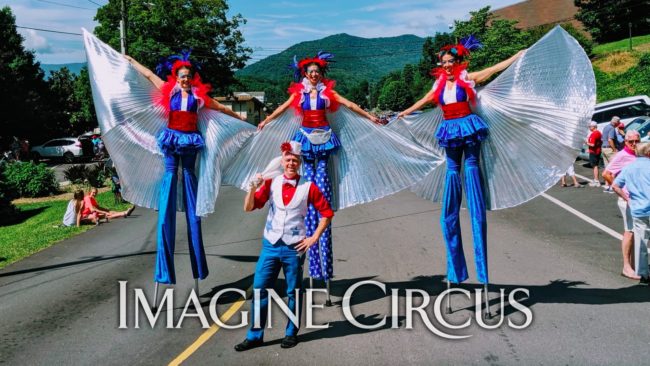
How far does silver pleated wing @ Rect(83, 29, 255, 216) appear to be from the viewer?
22.4 ft

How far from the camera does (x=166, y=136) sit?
6.63 m

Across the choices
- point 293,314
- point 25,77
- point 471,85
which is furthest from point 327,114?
point 25,77

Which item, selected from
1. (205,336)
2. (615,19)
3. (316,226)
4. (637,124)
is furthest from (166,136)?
(615,19)

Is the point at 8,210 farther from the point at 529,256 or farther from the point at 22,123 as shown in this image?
the point at 22,123

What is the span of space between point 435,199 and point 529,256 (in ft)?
8.00

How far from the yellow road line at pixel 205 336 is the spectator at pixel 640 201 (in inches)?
185

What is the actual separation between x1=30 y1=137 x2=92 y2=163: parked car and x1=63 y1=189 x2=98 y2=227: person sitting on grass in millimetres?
25304

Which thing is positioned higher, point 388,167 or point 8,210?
point 388,167

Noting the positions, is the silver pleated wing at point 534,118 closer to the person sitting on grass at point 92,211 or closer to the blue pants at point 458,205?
the blue pants at point 458,205

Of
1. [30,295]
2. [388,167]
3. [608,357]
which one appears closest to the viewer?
[608,357]

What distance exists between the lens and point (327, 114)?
6891 mm

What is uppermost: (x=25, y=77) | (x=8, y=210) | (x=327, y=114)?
(x=25, y=77)

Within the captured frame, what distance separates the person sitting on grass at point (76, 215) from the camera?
13.8 meters

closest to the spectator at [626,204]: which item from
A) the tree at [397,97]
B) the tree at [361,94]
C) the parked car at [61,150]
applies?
the parked car at [61,150]
